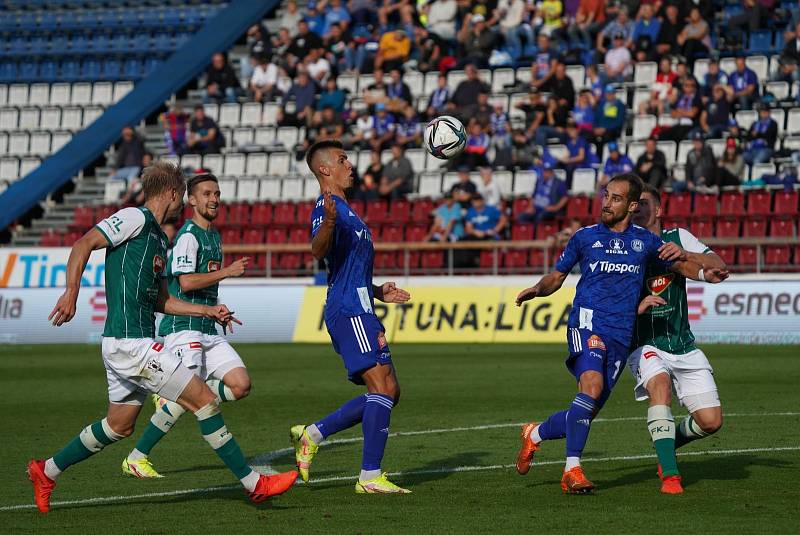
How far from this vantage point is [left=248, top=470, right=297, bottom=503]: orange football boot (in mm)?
7992

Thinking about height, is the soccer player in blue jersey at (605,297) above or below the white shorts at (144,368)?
above

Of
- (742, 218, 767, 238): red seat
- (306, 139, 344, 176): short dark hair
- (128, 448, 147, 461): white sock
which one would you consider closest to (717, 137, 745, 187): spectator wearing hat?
(742, 218, 767, 238): red seat

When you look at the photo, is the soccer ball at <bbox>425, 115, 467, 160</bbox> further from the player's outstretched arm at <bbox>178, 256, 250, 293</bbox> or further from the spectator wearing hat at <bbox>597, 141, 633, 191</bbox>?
the spectator wearing hat at <bbox>597, 141, 633, 191</bbox>

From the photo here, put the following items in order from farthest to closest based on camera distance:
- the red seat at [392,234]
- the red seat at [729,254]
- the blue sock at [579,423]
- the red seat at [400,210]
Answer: the red seat at [400,210] → the red seat at [392,234] → the red seat at [729,254] → the blue sock at [579,423]

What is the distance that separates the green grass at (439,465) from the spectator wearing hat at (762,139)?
662 cm

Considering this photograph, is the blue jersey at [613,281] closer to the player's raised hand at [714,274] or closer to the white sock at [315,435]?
the player's raised hand at [714,274]

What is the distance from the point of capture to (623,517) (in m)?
7.66

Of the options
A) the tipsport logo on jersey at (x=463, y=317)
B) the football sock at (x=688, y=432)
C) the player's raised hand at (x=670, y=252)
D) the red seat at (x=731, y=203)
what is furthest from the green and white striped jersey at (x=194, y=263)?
the red seat at (x=731, y=203)

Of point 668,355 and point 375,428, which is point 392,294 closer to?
point 375,428

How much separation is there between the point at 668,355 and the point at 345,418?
2192 millimetres

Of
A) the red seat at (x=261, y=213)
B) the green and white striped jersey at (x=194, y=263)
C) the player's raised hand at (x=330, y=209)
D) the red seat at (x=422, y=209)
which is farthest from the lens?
the red seat at (x=261, y=213)

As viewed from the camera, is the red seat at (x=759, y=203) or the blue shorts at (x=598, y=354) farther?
the red seat at (x=759, y=203)

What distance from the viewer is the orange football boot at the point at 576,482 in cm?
838

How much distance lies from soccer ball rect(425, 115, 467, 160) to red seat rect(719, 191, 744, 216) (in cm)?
1195
